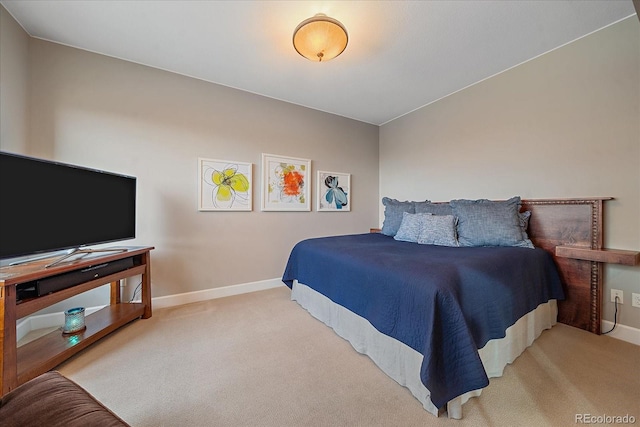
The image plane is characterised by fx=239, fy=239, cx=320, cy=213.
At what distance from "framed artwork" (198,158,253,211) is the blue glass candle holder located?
1323 mm

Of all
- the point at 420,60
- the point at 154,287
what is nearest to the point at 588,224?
the point at 420,60

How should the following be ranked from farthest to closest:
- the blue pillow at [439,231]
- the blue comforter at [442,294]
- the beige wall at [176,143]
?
the blue pillow at [439,231], the beige wall at [176,143], the blue comforter at [442,294]

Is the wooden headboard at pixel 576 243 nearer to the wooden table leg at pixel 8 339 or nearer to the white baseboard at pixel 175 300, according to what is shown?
the white baseboard at pixel 175 300

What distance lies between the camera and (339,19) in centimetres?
187

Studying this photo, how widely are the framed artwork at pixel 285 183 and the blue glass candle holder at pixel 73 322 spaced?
1913mm

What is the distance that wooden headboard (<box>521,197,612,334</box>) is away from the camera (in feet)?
6.54

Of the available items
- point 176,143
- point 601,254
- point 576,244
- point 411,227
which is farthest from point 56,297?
point 576,244

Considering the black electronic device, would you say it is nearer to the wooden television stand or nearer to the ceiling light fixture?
the wooden television stand

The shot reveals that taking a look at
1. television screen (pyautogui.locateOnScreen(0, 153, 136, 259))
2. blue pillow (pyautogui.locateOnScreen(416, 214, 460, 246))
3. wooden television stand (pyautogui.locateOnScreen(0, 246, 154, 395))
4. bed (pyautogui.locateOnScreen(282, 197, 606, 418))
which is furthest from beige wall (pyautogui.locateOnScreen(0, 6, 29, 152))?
blue pillow (pyautogui.locateOnScreen(416, 214, 460, 246))

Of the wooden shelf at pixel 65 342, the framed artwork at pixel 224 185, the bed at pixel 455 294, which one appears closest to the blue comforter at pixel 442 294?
the bed at pixel 455 294

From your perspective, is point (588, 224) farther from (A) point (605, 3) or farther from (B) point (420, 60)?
(B) point (420, 60)

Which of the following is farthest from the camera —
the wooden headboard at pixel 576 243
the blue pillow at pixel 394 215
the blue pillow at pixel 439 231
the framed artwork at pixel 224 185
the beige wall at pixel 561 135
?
the blue pillow at pixel 394 215

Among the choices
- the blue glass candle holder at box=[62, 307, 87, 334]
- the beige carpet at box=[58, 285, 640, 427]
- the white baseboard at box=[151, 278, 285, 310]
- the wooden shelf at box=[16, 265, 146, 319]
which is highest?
the wooden shelf at box=[16, 265, 146, 319]

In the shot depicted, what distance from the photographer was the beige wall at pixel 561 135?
1.89 m
